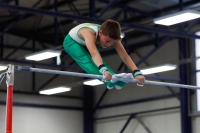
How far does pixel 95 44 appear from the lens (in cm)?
645

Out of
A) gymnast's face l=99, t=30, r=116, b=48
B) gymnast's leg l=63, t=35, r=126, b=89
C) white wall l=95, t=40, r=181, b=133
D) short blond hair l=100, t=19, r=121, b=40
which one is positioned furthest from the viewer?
white wall l=95, t=40, r=181, b=133

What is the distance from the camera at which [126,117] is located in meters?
21.5

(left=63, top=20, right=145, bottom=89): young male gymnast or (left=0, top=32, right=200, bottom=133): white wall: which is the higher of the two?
(left=0, top=32, right=200, bottom=133): white wall

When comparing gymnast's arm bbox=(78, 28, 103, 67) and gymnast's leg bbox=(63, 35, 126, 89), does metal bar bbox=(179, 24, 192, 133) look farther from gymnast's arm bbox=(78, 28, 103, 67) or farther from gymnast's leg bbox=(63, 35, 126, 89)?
gymnast's arm bbox=(78, 28, 103, 67)

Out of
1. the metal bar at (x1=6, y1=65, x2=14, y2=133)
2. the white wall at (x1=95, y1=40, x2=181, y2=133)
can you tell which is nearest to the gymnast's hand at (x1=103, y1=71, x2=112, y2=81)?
the metal bar at (x1=6, y1=65, x2=14, y2=133)

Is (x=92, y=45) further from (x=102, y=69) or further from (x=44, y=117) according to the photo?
(x=44, y=117)

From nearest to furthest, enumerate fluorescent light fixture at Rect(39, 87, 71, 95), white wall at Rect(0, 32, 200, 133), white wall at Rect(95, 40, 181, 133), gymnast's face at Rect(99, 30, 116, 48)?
gymnast's face at Rect(99, 30, 116, 48)
white wall at Rect(95, 40, 181, 133)
white wall at Rect(0, 32, 200, 133)
fluorescent light fixture at Rect(39, 87, 71, 95)

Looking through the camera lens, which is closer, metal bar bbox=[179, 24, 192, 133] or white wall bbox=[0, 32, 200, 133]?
metal bar bbox=[179, 24, 192, 133]

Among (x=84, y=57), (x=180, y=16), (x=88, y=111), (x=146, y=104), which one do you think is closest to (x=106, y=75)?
(x=84, y=57)

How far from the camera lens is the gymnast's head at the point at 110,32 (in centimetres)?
613

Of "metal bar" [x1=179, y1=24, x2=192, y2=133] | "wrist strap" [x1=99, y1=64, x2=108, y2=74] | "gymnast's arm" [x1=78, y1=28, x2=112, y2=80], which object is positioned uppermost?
"metal bar" [x1=179, y1=24, x2=192, y2=133]

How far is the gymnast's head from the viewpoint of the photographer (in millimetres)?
6133

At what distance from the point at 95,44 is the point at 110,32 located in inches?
15.0

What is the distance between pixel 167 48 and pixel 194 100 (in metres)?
2.44
